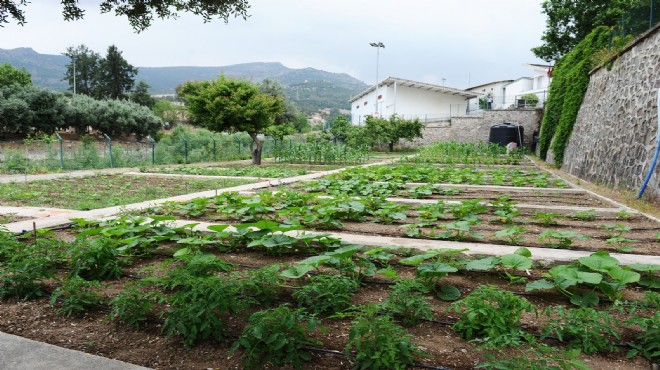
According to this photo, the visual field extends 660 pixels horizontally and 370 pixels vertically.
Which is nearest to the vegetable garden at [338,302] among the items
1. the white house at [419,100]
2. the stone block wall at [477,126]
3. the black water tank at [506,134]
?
the black water tank at [506,134]

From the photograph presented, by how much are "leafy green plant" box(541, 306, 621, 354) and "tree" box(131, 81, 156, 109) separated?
5628cm

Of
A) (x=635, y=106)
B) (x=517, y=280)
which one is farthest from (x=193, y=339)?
(x=635, y=106)

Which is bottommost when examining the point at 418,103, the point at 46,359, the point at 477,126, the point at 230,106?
the point at 46,359

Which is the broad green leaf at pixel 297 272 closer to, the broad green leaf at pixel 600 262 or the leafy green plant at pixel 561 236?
the broad green leaf at pixel 600 262

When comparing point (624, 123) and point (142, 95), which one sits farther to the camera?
point (142, 95)

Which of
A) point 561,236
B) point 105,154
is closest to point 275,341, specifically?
point 561,236

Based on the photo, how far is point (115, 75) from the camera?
56375 mm

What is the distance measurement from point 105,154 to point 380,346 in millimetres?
16491

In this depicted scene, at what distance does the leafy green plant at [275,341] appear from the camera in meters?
2.01

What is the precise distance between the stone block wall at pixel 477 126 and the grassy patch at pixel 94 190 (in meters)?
22.2

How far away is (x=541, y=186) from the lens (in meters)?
9.04

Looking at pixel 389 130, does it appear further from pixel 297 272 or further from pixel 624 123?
pixel 297 272

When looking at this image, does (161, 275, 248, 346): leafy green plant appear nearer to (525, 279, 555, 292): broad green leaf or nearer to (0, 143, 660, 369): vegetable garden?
(0, 143, 660, 369): vegetable garden

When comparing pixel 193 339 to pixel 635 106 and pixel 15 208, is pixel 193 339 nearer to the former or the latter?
pixel 15 208
